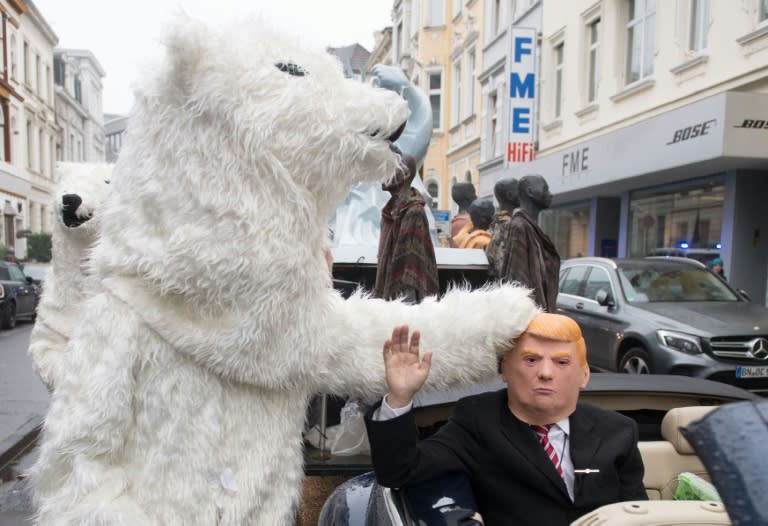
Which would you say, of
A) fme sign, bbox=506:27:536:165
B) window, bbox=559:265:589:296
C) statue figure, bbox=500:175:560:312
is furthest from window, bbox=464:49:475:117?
statue figure, bbox=500:175:560:312

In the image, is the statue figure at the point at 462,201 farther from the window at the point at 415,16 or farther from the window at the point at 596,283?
the window at the point at 415,16

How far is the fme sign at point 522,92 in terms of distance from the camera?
618 inches

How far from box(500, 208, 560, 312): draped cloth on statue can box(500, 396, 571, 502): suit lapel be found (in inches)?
83.1

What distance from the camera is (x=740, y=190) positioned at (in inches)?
383

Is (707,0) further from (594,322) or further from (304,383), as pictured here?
(304,383)

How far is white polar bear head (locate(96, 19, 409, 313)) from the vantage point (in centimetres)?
124

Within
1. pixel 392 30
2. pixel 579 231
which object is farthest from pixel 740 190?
pixel 392 30

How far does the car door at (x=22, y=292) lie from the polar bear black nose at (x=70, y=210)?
12.6m

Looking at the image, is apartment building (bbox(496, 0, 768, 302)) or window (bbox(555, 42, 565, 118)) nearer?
apartment building (bbox(496, 0, 768, 302))

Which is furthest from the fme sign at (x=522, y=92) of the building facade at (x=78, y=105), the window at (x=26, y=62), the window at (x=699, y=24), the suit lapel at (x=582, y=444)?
the building facade at (x=78, y=105)

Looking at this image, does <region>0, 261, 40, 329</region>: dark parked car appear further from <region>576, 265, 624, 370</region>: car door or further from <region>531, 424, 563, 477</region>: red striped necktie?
<region>531, 424, 563, 477</region>: red striped necktie

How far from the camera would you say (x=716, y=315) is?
623 centimetres

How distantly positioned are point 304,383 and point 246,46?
74cm

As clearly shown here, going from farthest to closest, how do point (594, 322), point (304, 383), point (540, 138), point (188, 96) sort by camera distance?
point (540, 138) < point (594, 322) < point (304, 383) < point (188, 96)
